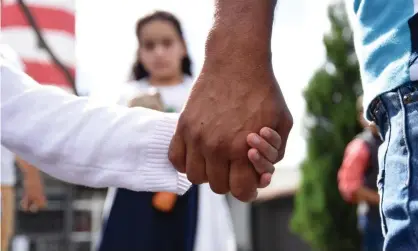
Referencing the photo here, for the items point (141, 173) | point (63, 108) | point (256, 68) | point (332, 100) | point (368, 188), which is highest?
point (256, 68)

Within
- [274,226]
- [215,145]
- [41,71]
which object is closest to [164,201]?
[41,71]

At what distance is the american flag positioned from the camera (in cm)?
397

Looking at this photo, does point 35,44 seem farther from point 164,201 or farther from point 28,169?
point 164,201

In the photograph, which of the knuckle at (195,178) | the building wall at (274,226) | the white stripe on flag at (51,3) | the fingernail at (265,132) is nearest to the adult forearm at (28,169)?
the white stripe on flag at (51,3)

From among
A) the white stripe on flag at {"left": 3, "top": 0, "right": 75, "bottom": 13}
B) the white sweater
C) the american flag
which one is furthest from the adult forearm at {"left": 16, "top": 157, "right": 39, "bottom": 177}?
the white sweater

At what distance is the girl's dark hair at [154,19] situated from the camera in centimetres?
321

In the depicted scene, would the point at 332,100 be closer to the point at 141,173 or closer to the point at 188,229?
the point at 188,229

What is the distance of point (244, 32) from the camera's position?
116 centimetres

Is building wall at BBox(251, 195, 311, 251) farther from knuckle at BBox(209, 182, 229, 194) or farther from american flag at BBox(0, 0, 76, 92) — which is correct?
knuckle at BBox(209, 182, 229, 194)

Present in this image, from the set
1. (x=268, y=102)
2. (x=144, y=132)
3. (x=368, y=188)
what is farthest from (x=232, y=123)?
(x=368, y=188)

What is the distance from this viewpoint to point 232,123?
3.68 ft

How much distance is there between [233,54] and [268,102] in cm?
10

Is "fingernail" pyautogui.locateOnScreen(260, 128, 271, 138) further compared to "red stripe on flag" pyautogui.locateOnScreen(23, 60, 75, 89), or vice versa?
"red stripe on flag" pyautogui.locateOnScreen(23, 60, 75, 89)

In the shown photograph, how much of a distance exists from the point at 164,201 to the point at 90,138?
1563 mm
